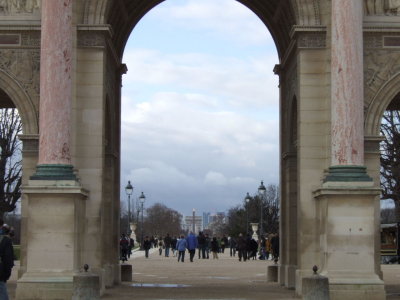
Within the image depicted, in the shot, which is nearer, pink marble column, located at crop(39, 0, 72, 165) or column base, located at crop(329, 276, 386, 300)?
column base, located at crop(329, 276, 386, 300)

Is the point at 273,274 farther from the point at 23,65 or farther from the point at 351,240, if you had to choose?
the point at 23,65

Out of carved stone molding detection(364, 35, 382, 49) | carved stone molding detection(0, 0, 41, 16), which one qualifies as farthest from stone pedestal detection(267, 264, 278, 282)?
carved stone molding detection(0, 0, 41, 16)

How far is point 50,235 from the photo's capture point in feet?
84.5

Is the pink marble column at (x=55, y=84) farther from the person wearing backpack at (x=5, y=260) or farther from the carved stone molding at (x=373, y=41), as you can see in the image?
the carved stone molding at (x=373, y=41)

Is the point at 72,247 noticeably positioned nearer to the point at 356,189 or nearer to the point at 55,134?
the point at 55,134

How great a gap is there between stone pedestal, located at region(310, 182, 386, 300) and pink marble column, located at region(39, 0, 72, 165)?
288 inches

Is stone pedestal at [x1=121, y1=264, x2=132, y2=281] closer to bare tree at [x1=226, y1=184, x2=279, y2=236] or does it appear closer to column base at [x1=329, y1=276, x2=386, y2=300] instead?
column base at [x1=329, y1=276, x2=386, y2=300]

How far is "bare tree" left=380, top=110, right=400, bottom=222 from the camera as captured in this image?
62406 mm

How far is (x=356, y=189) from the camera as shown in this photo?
85.3ft

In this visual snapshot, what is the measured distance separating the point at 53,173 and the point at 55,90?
2.31m

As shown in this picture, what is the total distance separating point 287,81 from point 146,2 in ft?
19.2

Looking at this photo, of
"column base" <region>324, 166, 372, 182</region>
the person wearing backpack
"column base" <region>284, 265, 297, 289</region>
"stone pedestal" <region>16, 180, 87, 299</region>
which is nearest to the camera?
the person wearing backpack

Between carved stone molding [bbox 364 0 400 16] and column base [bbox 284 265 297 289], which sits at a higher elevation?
carved stone molding [bbox 364 0 400 16]

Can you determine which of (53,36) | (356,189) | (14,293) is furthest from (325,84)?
(14,293)
